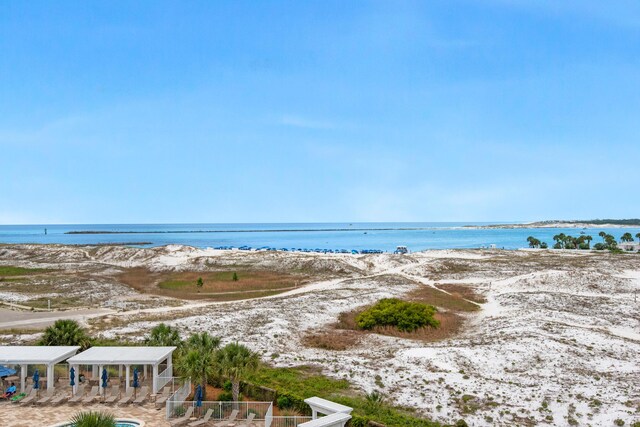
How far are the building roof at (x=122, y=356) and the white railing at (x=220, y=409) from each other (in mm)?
3551

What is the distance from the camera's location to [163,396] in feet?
90.5

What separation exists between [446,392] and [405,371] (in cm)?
465

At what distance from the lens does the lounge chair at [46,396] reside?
27047 mm

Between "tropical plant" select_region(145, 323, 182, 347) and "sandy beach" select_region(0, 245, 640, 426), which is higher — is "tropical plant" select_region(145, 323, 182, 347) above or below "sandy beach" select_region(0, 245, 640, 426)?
above

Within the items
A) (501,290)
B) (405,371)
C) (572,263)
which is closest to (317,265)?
(501,290)

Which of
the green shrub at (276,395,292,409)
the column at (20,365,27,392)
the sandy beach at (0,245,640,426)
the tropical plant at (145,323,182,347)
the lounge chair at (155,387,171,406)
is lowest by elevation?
the sandy beach at (0,245,640,426)

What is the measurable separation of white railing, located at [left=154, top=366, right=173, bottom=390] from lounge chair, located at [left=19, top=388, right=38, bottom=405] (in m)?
6.41

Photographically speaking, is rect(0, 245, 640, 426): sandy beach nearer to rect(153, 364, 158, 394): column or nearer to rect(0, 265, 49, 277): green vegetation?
rect(0, 265, 49, 277): green vegetation

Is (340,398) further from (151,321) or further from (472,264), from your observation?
(472,264)

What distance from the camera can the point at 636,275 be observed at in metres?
86.7

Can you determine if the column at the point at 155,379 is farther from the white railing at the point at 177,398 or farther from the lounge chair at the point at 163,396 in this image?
the white railing at the point at 177,398

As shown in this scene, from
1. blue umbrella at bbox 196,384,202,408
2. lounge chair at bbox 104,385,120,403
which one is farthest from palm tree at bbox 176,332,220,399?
lounge chair at bbox 104,385,120,403

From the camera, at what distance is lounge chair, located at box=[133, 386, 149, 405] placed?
88.6 ft

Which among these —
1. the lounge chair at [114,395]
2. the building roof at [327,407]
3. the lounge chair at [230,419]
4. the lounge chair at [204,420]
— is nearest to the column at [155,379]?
the lounge chair at [114,395]
